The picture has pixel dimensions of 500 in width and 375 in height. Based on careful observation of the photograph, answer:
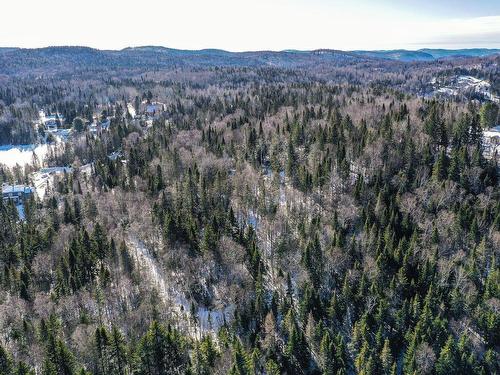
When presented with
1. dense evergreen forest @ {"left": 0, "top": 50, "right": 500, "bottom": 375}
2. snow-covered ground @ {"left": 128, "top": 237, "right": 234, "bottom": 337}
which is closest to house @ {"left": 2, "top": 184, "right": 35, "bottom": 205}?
dense evergreen forest @ {"left": 0, "top": 50, "right": 500, "bottom": 375}

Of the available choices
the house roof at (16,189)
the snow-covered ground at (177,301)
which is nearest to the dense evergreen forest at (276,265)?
the snow-covered ground at (177,301)

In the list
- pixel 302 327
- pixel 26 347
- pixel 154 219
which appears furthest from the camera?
pixel 154 219

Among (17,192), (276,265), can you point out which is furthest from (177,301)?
(17,192)

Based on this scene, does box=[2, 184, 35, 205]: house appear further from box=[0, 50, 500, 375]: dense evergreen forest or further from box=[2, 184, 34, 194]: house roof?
box=[0, 50, 500, 375]: dense evergreen forest

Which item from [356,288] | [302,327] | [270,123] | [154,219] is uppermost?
[270,123]

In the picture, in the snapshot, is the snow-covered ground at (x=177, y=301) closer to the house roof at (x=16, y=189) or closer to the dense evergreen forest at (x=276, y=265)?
the dense evergreen forest at (x=276, y=265)

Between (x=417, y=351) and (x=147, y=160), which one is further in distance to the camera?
(x=147, y=160)

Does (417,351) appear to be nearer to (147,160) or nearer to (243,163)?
(243,163)

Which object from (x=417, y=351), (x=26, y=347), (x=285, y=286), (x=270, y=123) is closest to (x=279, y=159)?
(x=270, y=123)
